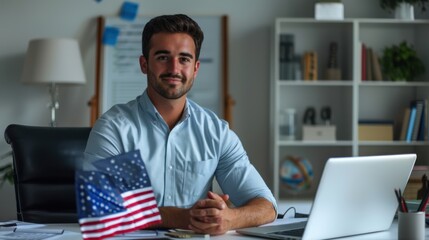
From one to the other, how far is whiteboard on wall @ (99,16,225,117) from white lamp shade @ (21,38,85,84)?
0.33 meters

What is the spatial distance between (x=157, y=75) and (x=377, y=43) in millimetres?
2912

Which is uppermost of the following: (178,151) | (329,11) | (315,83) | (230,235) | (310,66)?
(329,11)

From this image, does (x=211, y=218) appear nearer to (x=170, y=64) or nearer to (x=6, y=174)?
(x=170, y=64)

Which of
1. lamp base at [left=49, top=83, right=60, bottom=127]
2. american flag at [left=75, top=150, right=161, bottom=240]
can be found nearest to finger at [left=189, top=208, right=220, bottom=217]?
american flag at [left=75, top=150, right=161, bottom=240]

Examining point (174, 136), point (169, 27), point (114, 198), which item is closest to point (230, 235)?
point (114, 198)

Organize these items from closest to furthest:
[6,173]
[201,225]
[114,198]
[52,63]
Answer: [114,198], [201,225], [52,63], [6,173]

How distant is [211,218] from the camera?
1827 mm

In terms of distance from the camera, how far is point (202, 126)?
236cm

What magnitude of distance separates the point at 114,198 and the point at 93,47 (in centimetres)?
337

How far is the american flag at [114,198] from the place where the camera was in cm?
146

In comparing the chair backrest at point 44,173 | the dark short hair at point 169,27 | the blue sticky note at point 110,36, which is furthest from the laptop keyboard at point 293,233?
the blue sticky note at point 110,36

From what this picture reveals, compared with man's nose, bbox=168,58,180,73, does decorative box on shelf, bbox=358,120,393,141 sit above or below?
below

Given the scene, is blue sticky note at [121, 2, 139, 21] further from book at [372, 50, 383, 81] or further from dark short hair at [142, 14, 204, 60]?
dark short hair at [142, 14, 204, 60]

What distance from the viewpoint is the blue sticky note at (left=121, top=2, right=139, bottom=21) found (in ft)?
15.5
